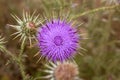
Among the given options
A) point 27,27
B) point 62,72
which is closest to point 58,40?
point 27,27

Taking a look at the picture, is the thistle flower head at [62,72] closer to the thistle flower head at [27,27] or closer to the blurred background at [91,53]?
the thistle flower head at [27,27]

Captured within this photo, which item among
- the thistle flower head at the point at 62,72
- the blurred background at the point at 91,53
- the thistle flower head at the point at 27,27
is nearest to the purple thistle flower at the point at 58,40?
the thistle flower head at the point at 27,27

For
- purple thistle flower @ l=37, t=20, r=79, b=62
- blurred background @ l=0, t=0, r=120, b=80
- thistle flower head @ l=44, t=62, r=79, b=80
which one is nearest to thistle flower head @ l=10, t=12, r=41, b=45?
purple thistle flower @ l=37, t=20, r=79, b=62

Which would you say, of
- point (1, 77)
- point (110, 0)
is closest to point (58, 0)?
point (110, 0)

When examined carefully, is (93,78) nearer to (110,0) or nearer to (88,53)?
(88,53)

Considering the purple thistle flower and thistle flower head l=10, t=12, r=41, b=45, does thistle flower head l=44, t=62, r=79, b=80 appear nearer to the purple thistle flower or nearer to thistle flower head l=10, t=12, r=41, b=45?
the purple thistle flower

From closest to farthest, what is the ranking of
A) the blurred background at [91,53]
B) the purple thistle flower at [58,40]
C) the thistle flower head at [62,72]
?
the purple thistle flower at [58,40] → the thistle flower head at [62,72] → the blurred background at [91,53]
